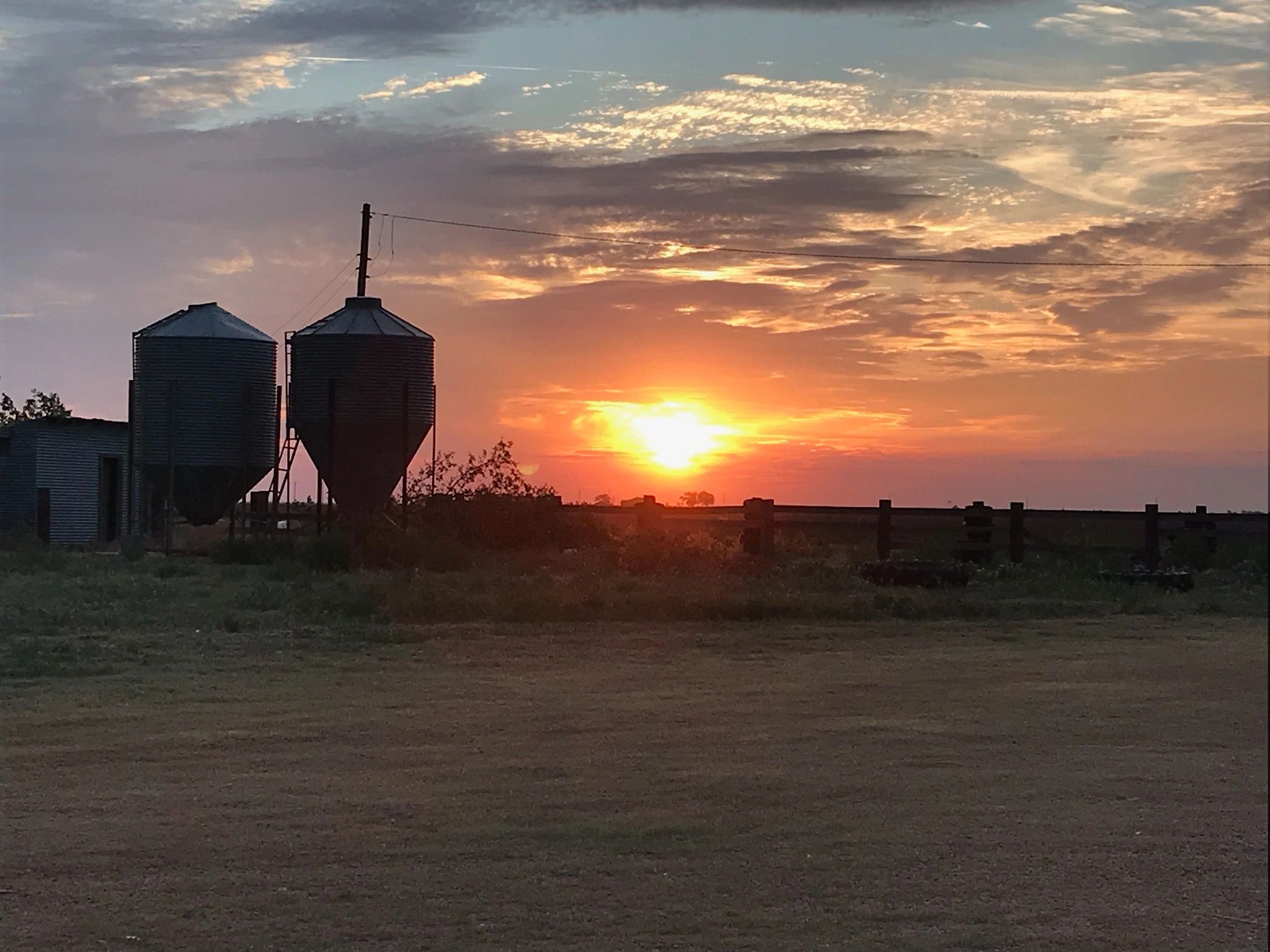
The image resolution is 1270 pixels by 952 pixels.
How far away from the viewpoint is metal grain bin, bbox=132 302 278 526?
33.9 m

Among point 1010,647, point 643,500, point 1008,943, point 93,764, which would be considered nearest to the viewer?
point 1008,943

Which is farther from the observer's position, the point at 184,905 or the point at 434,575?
the point at 434,575

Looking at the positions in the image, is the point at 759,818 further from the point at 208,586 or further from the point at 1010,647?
the point at 208,586

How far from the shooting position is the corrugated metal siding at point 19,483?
39.6 meters

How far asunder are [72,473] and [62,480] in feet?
1.19

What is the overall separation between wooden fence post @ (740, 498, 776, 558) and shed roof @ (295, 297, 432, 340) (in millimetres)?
10461

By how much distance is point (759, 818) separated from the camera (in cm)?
834

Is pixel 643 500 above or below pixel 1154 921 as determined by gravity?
above

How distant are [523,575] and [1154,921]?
20.0 meters

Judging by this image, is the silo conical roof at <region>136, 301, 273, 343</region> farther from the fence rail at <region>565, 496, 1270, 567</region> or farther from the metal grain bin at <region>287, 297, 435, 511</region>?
the fence rail at <region>565, 496, 1270, 567</region>

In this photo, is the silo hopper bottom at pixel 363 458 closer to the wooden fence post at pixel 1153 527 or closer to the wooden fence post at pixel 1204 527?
the wooden fence post at pixel 1153 527

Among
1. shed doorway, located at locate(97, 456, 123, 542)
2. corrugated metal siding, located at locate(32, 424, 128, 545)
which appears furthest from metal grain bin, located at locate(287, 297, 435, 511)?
shed doorway, located at locate(97, 456, 123, 542)

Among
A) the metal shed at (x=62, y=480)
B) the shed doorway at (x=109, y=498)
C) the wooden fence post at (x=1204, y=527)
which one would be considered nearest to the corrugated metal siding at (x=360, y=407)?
the metal shed at (x=62, y=480)

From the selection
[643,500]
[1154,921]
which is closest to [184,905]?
[1154,921]
